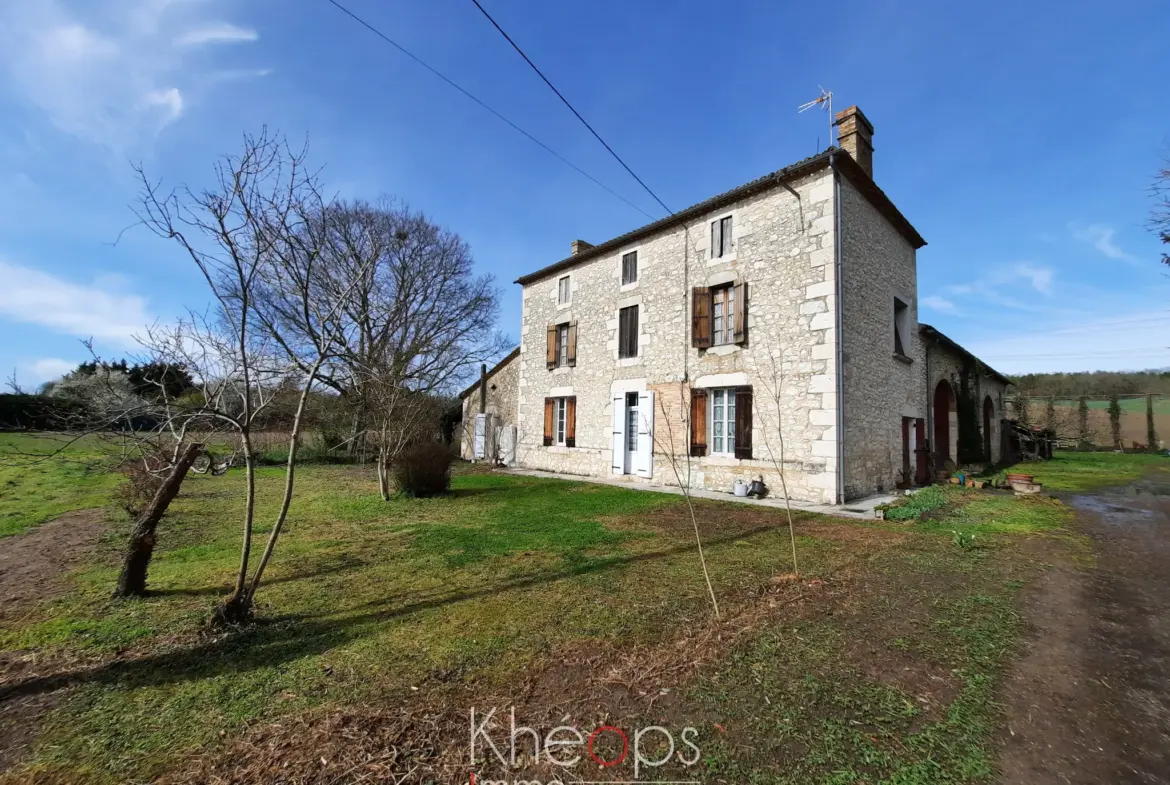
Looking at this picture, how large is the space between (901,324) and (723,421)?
514 cm

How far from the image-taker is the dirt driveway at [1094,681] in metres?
2.04

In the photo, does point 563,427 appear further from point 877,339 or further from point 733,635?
point 733,635

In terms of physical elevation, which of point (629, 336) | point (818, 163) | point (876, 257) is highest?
point (818, 163)

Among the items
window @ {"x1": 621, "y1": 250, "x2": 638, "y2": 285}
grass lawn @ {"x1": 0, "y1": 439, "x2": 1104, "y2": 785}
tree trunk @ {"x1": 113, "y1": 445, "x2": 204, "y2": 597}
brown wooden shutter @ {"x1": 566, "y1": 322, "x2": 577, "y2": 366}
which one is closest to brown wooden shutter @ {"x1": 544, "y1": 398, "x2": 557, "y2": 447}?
brown wooden shutter @ {"x1": 566, "y1": 322, "x2": 577, "y2": 366}

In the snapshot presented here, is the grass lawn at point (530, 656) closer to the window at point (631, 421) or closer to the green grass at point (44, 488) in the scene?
the green grass at point (44, 488)

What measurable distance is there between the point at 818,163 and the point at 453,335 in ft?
53.3

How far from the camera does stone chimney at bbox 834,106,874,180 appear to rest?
10.1 metres

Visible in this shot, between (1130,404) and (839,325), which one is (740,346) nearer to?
(839,325)

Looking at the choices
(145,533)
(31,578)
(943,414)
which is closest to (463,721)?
(145,533)

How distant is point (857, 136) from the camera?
10.1 metres

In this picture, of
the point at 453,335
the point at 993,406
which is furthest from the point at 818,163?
the point at 453,335

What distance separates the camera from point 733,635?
3.21 meters

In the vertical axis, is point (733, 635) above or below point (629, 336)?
below

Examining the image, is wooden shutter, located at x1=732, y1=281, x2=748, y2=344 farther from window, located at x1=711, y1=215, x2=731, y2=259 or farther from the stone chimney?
the stone chimney
